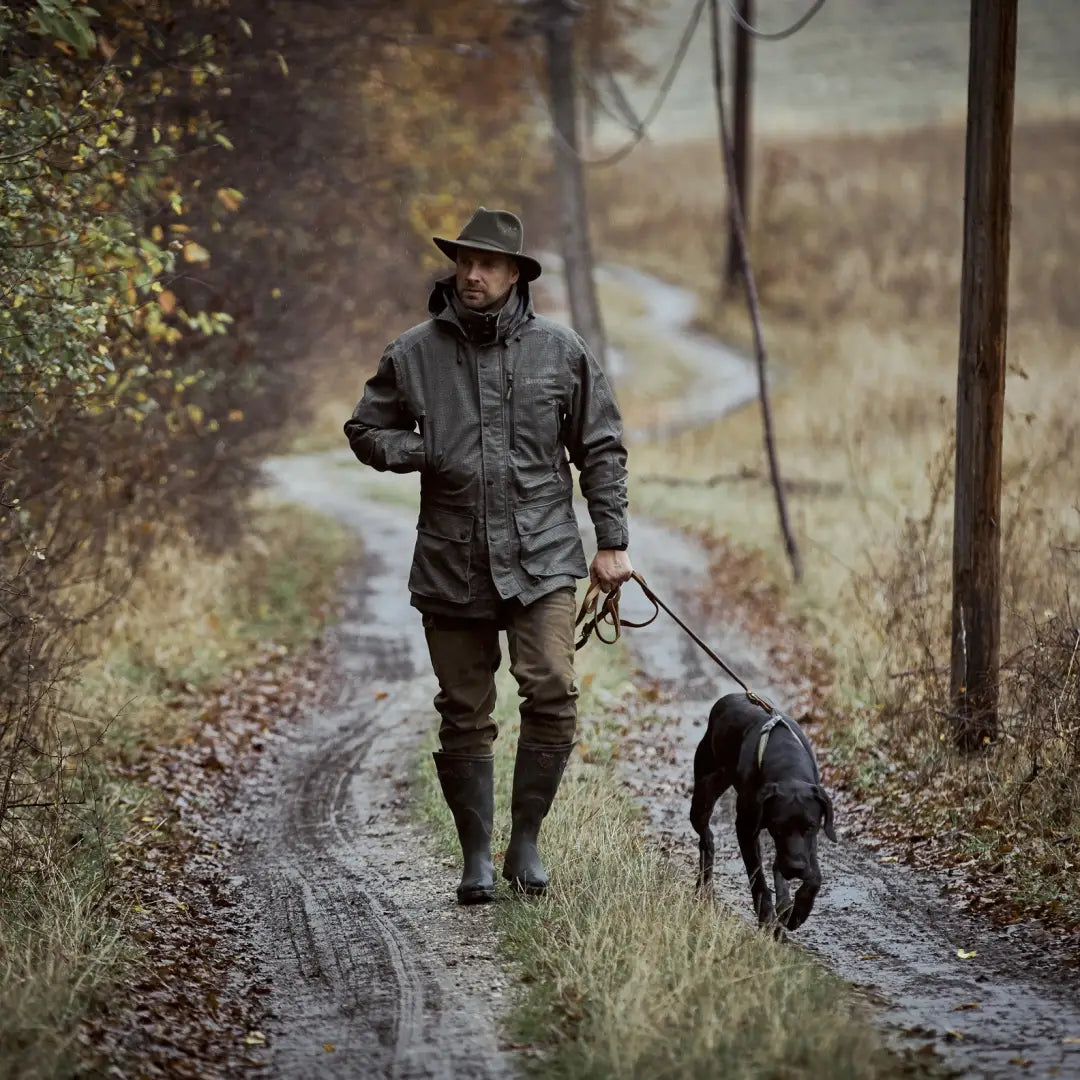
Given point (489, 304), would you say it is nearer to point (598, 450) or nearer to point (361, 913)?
point (598, 450)

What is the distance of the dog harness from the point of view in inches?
208

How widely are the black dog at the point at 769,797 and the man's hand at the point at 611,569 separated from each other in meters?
0.71

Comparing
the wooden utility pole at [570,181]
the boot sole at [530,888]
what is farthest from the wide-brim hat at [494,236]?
the wooden utility pole at [570,181]

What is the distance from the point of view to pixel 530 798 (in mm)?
5629

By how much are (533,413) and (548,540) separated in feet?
1.62

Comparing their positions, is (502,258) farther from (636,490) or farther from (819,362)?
(819,362)

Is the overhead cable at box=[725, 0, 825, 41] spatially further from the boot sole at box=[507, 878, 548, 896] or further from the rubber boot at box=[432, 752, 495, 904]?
the boot sole at box=[507, 878, 548, 896]

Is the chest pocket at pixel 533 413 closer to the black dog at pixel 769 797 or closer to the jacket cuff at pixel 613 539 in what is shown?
the jacket cuff at pixel 613 539

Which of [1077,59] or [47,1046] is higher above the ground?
[1077,59]

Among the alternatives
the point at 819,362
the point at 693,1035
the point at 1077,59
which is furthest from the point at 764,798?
the point at 1077,59

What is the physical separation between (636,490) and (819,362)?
10366mm

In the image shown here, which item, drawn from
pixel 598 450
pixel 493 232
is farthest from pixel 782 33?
pixel 598 450

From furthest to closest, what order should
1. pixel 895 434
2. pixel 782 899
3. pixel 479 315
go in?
pixel 895 434 < pixel 479 315 < pixel 782 899

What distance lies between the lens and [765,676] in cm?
1035
